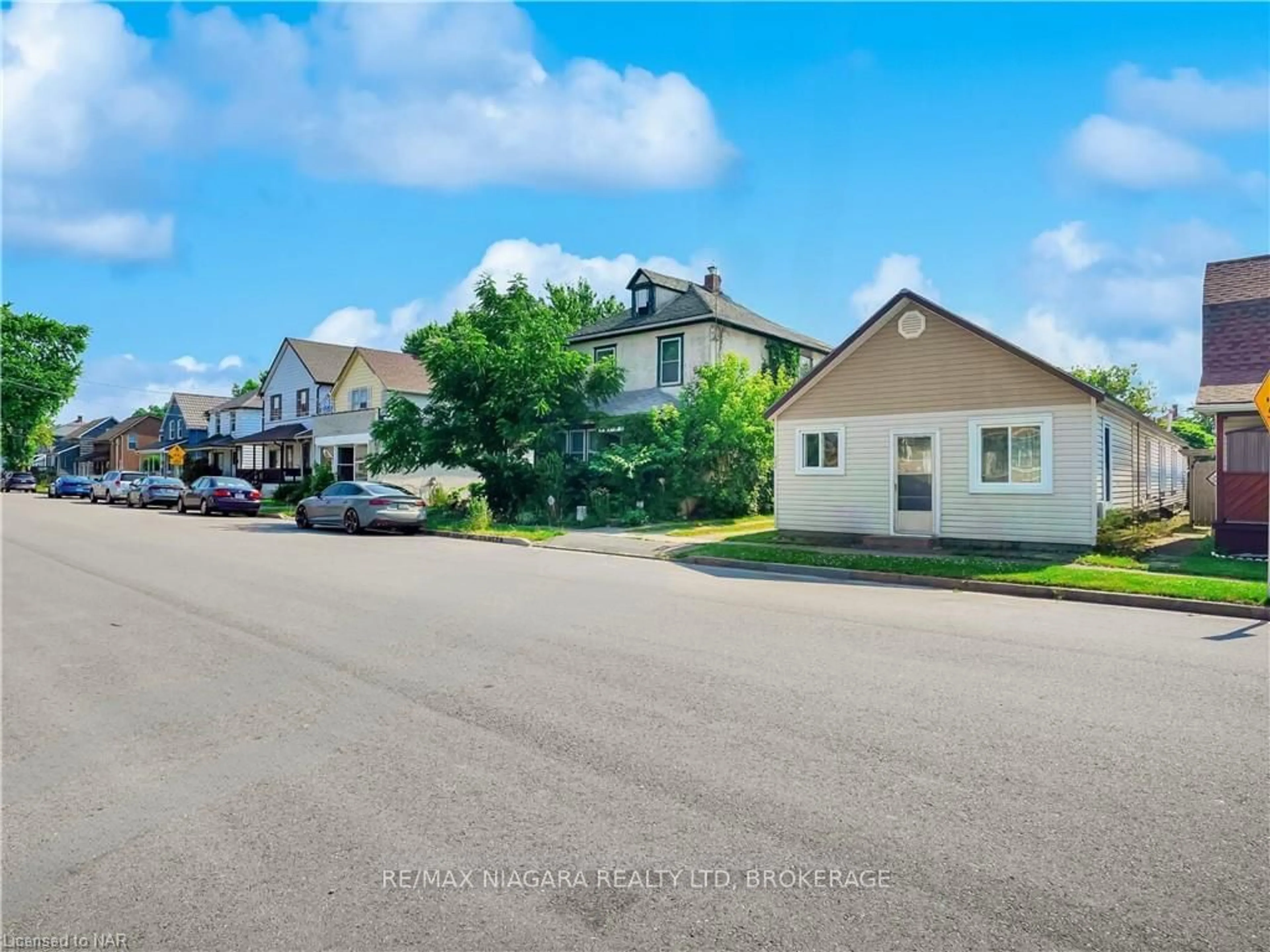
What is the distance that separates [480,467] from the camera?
87.3ft

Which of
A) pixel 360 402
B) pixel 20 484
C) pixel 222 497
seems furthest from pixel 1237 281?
pixel 20 484

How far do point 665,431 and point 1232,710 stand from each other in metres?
20.6

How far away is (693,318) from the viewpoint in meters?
29.8

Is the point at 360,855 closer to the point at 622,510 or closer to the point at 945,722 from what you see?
the point at 945,722

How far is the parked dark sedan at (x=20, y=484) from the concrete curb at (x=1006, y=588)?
69.6m

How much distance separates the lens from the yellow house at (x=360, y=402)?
135ft

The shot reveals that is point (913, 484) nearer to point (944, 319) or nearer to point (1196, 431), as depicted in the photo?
point (944, 319)

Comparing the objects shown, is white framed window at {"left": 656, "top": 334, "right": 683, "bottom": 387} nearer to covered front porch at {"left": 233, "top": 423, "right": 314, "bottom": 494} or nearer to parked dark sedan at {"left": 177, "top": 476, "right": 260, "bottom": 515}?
parked dark sedan at {"left": 177, "top": 476, "right": 260, "bottom": 515}

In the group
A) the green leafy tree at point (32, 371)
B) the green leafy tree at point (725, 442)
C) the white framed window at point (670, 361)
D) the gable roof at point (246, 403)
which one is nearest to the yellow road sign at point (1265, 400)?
the green leafy tree at point (725, 442)

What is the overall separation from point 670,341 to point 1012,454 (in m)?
16.4

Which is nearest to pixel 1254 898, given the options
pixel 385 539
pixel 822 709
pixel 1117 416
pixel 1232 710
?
pixel 822 709

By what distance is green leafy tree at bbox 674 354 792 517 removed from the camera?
25547mm

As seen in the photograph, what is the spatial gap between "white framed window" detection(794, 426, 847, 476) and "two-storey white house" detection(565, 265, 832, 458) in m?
8.97

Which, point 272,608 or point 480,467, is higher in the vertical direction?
point 480,467
